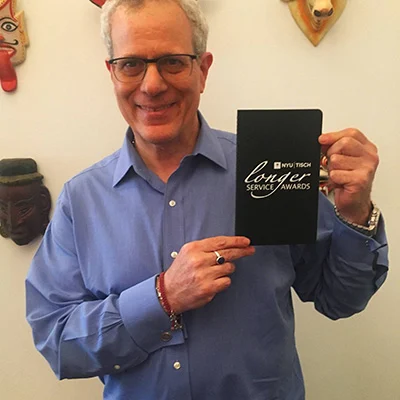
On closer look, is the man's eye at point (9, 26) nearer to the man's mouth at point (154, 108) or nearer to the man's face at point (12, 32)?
the man's face at point (12, 32)

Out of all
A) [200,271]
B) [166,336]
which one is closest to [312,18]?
[200,271]

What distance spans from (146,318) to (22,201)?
63cm

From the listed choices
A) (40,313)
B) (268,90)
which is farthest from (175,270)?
(268,90)

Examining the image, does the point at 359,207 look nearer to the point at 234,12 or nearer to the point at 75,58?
the point at 234,12

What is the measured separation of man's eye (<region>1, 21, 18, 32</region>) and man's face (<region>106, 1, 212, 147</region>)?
1.66 feet

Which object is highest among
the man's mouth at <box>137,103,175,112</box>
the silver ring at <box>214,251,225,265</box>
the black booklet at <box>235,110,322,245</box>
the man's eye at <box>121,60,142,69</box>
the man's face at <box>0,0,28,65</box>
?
the man's face at <box>0,0,28,65</box>

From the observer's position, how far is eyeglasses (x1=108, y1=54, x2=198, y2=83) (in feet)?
2.67

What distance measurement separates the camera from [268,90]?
1254mm

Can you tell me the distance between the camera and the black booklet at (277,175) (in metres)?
0.75

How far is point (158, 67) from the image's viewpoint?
0.81 metres

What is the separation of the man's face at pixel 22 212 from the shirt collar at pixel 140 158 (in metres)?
0.45

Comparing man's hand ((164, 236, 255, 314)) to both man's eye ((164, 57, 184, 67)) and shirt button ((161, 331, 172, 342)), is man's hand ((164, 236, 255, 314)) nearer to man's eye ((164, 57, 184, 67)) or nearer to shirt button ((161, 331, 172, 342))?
shirt button ((161, 331, 172, 342))

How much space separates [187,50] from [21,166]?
0.66 metres

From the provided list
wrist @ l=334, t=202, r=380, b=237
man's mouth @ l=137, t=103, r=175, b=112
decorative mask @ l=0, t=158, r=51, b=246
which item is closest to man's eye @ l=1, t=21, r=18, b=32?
decorative mask @ l=0, t=158, r=51, b=246
